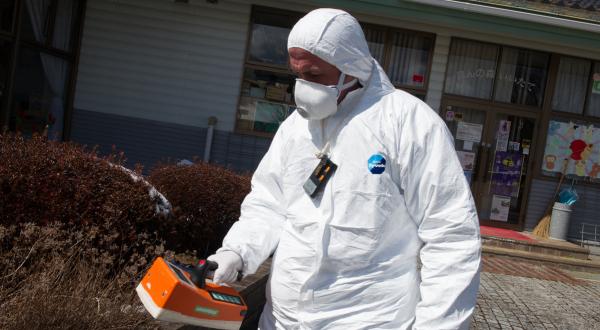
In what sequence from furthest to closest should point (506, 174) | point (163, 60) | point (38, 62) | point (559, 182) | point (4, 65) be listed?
point (506, 174)
point (559, 182)
point (163, 60)
point (38, 62)
point (4, 65)

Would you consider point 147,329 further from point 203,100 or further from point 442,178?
point 203,100

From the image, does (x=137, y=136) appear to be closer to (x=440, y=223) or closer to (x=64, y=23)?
(x=64, y=23)

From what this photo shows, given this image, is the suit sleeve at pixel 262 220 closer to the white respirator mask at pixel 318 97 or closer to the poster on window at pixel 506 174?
the white respirator mask at pixel 318 97

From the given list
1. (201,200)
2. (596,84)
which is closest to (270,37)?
(596,84)

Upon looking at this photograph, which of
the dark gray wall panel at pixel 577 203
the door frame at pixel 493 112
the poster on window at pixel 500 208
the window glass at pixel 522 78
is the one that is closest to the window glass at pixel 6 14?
the door frame at pixel 493 112

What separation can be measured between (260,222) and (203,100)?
27.9 feet

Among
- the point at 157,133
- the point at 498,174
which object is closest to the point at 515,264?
the point at 498,174

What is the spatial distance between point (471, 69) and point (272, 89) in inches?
141

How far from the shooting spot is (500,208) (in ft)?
34.9

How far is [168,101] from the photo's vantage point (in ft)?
34.2

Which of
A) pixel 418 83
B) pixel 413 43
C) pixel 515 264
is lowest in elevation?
pixel 515 264

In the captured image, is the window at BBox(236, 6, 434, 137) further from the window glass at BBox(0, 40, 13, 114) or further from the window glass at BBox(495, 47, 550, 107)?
the window glass at BBox(0, 40, 13, 114)

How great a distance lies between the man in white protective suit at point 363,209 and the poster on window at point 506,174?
912cm

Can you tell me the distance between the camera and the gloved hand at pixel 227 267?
1.97 metres
